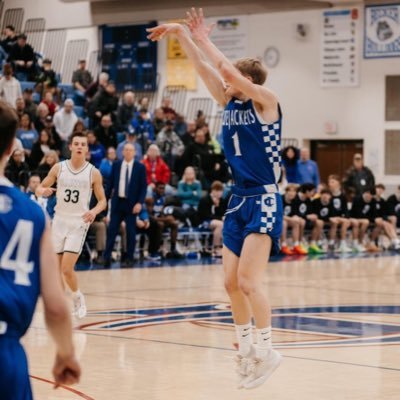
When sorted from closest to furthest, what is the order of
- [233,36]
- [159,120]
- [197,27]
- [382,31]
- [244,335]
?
[197,27]
[244,335]
[159,120]
[382,31]
[233,36]

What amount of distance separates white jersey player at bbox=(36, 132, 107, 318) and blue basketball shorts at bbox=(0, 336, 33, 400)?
7324 mm

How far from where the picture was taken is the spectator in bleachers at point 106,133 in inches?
826

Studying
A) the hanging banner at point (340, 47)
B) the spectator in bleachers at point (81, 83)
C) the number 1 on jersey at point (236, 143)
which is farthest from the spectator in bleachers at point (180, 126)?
the number 1 on jersey at point (236, 143)

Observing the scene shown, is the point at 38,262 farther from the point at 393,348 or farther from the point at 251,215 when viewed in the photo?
the point at 393,348

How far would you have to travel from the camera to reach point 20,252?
323 centimetres

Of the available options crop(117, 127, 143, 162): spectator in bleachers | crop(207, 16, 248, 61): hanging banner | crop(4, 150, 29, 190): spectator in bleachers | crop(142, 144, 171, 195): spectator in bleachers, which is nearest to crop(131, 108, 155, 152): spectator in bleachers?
crop(117, 127, 143, 162): spectator in bleachers

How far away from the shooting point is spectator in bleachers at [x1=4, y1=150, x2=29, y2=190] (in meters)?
17.7

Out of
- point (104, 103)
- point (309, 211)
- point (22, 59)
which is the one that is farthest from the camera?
point (22, 59)

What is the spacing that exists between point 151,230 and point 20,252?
16.0 meters

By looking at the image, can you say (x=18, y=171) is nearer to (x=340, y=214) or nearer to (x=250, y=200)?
(x=340, y=214)

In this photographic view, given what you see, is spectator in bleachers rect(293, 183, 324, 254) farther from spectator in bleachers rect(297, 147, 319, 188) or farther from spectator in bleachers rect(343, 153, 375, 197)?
spectator in bleachers rect(343, 153, 375, 197)

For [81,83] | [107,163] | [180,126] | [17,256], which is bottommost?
[17,256]

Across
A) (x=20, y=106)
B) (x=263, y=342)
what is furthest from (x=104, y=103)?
(x=263, y=342)

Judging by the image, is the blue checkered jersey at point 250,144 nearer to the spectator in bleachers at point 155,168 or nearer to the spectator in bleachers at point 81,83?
the spectator in bleachers at point 155,168
